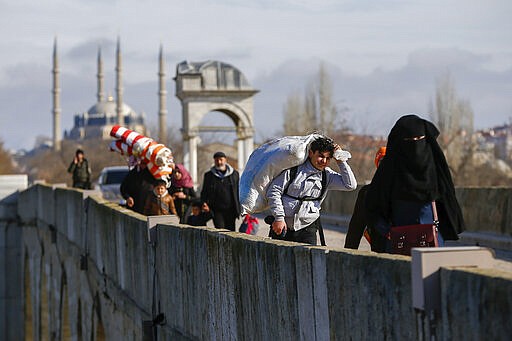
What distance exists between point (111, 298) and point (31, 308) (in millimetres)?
26583

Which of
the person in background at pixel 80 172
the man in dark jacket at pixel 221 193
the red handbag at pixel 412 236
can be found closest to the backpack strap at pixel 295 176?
the red handbag at pixel 412 236

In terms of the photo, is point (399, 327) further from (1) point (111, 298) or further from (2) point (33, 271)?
(2) point (33, 271)

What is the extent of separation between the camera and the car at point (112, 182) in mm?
34281

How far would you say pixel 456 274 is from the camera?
4.82 m

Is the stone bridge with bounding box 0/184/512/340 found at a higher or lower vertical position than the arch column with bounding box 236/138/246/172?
lower

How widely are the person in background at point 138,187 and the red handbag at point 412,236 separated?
792 centimetres

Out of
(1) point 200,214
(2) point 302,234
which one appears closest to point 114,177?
(1) point 200,214

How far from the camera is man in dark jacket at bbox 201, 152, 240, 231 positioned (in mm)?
16125

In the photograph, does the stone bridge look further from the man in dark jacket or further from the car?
the car

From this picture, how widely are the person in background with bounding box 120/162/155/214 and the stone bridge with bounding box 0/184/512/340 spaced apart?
0.38m

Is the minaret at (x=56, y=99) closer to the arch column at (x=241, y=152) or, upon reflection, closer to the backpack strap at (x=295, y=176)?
the arch column at (x=241, y=152)

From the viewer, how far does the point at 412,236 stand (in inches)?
328

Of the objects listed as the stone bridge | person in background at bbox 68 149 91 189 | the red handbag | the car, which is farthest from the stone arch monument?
the red handbag

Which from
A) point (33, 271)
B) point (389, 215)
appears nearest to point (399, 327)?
point (389, 215)
